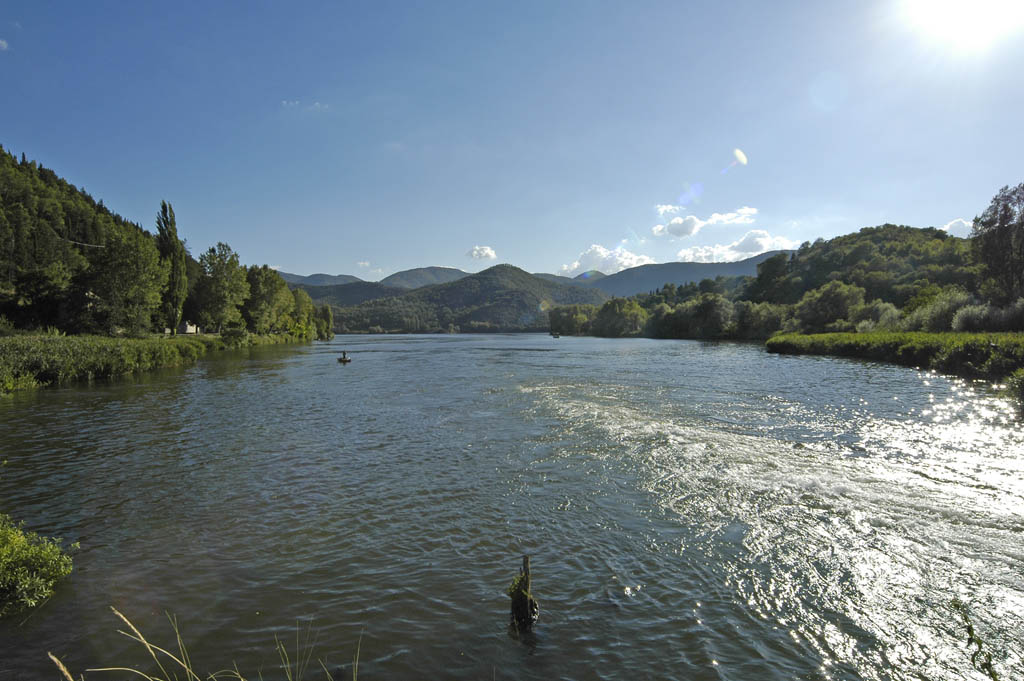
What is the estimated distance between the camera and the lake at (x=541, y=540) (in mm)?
6180

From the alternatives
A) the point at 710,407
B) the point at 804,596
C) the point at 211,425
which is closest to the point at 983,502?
the point at 804,596

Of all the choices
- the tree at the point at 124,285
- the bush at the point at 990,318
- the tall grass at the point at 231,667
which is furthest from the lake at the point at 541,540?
the tree at the point at 124,285

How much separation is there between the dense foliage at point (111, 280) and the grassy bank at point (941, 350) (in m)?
75.8

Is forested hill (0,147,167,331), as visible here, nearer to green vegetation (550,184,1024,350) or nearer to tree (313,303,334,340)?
tree (313,303,334,340)

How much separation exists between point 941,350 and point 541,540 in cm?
4478

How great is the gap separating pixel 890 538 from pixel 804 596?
11.2ft

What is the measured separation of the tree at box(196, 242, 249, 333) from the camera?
3159 inches

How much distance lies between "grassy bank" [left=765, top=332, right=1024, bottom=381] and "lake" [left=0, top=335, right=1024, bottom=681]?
49.3ft

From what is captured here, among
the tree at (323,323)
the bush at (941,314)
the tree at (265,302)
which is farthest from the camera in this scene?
the tree at (323,323)

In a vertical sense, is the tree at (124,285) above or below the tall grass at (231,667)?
above

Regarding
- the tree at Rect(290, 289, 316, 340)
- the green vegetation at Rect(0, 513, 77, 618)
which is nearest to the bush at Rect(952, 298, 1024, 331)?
the green vegetation at Rect(0, 513, 77, 618)

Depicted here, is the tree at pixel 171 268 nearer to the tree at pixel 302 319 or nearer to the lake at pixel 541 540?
→ the tree at pixel 302 319

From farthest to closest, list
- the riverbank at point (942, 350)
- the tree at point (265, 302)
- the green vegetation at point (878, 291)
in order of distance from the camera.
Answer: the tree at point (265, 302) < the green vegetation at point (878, 291) < the riverbank at point (942, 350)

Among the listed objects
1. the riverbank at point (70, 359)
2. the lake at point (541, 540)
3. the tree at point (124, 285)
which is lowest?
the lake at point (541, 540)
